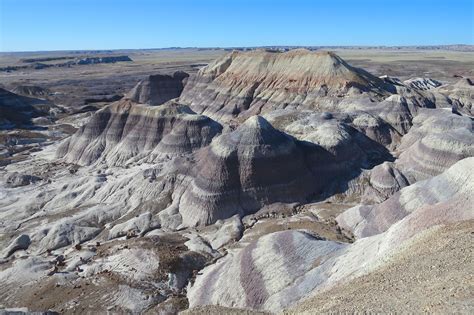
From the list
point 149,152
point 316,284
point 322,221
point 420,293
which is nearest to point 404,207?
point 322,221

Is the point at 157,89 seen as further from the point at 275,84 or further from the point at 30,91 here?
the point at 30,91

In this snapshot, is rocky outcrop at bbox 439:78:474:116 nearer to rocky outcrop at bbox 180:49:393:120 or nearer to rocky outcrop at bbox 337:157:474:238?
rocky outcrop at bbox 180:49:393:120

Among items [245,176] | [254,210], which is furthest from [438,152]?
[245,176]

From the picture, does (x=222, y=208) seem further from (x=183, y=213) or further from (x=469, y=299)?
(x=469, y=299)

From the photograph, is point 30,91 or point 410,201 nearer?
point 410,201

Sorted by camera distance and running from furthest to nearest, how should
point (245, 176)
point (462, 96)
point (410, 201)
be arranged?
point (462, 96) < point (245, 176) < point (410, 201)

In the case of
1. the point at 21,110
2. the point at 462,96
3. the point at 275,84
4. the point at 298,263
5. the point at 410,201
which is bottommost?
the point at 298,263
